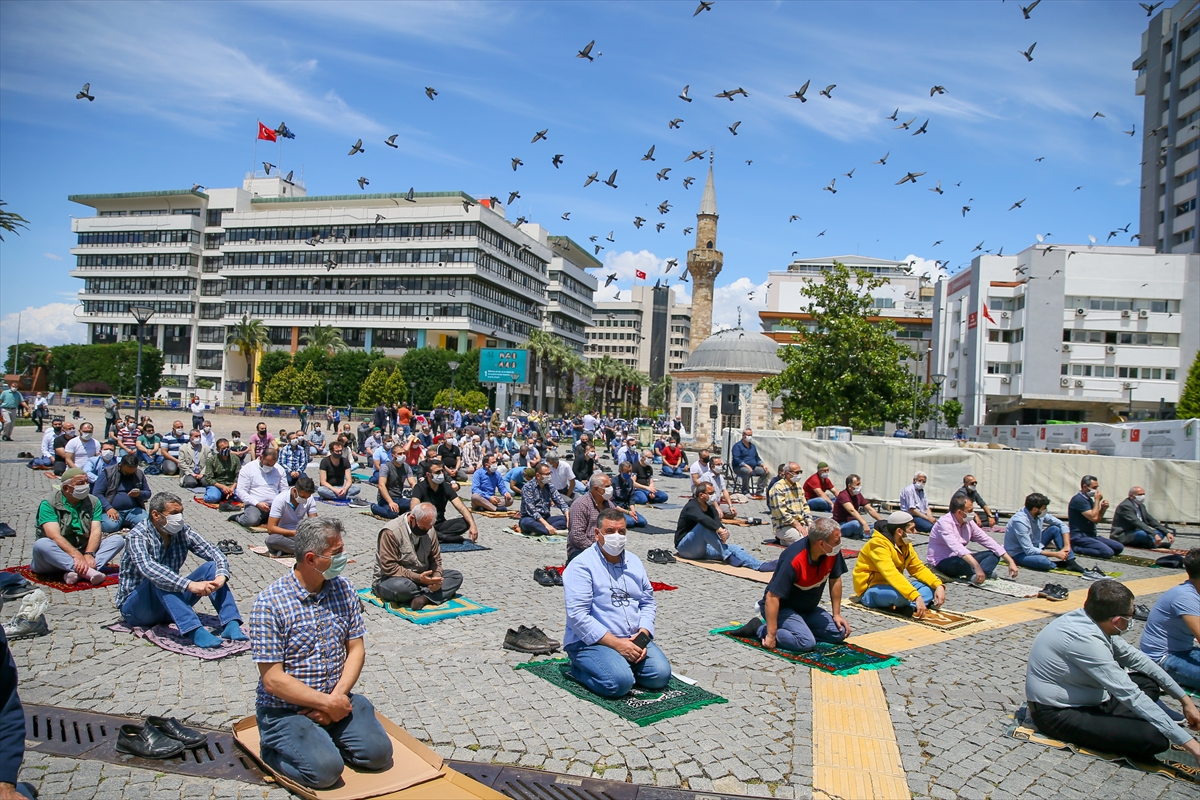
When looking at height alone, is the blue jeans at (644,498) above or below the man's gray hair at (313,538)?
below

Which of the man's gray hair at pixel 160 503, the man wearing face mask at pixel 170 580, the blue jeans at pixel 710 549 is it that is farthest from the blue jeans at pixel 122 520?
the blue jeans at pixel 710 549

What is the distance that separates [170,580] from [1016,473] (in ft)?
59.9

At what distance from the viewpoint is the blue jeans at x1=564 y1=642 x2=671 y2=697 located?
5.72 metres

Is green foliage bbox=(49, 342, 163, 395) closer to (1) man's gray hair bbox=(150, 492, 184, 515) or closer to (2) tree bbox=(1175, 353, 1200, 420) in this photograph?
(1) man's gray hair bbox=(150, 492, 184, 515)

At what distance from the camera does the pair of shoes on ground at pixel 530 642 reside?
678 centimetres

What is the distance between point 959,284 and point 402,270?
5367 centimetres

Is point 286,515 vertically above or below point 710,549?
above

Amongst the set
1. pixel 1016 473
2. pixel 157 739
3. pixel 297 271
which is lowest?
pixel 157 739

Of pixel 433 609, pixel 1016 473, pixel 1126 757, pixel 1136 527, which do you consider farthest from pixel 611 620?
pixel 1016 473

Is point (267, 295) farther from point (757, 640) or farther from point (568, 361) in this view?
point (757, 640)

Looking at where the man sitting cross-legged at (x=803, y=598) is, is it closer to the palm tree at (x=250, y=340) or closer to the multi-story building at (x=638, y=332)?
the palm tree at (x=250, y=340)

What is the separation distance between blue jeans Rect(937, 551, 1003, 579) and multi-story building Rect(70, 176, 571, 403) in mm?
67953

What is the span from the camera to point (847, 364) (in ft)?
106

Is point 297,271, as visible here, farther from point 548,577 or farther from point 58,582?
point 548,577
